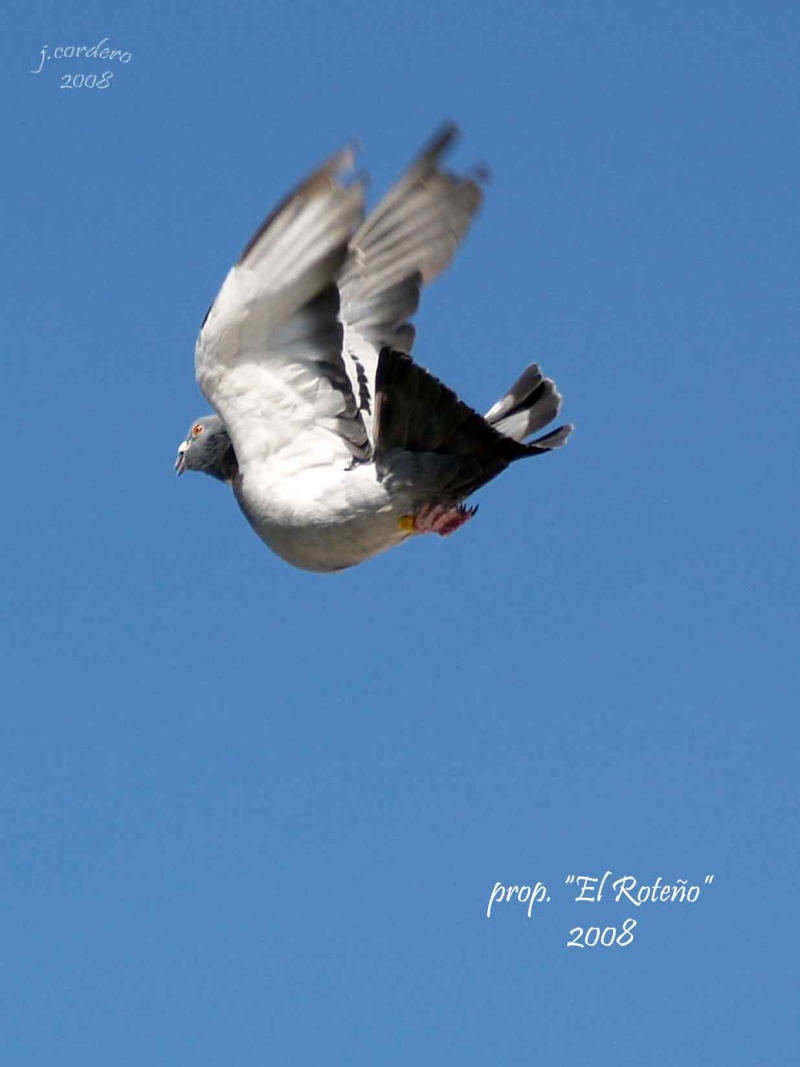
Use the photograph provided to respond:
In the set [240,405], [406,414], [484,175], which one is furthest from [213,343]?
[484,175]

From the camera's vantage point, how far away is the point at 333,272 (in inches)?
572

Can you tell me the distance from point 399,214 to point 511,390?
185cm

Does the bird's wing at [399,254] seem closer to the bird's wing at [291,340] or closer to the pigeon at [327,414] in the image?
the pigeon at [327,414]

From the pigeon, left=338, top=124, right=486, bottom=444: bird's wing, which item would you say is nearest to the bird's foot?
the pigeon

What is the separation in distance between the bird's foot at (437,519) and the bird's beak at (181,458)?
2.00 metres

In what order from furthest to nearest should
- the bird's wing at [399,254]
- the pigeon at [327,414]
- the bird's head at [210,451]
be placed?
the bird's wing at [399,254], the bird's head at [210,451], the pigeon at [327,414]

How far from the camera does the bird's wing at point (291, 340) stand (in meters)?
14.3

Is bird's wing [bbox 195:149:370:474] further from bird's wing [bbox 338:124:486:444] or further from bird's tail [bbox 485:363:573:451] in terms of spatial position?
bird's tail [bbox 485:363:573:451]

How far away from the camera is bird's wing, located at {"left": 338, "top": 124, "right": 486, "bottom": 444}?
15875 mm

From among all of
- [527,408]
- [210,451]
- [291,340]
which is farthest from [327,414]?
[527,408]

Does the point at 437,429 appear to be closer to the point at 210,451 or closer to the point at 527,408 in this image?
the point at 527,408

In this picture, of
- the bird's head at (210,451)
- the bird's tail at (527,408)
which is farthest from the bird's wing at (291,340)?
the bird's tail at (527,408)

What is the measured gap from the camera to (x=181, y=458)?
15.8 meters

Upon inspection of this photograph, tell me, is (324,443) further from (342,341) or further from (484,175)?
(484,175)
